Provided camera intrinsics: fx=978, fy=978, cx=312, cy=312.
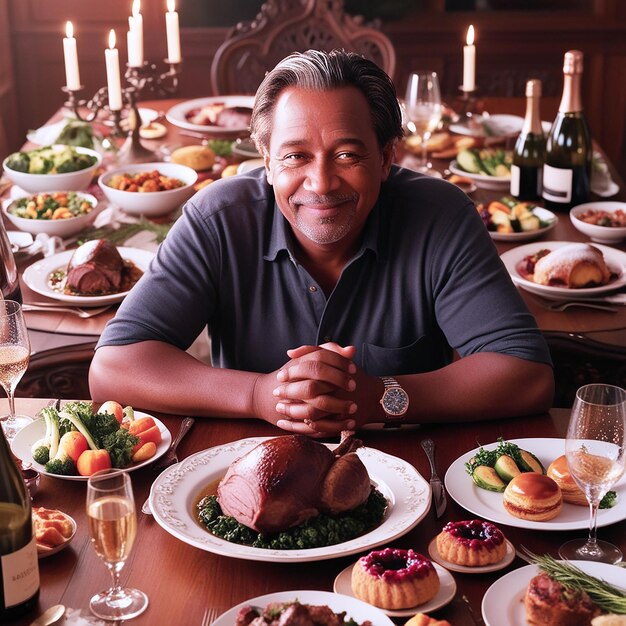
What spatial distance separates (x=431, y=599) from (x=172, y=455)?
587mm

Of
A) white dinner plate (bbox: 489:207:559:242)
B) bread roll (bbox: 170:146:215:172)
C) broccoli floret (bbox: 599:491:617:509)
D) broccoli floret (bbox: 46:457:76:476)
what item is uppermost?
bread roll (bbox: 170:146:215:172)

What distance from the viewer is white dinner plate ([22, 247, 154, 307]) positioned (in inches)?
96.7

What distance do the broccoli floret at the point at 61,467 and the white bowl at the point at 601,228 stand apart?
70.9 inches

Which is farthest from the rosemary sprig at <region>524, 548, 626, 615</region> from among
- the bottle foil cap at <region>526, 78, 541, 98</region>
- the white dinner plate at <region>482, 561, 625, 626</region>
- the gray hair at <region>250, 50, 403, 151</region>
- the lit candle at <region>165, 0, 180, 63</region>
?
the lit candle at <region>165, 0, 180, 63</region>

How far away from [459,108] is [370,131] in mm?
2245

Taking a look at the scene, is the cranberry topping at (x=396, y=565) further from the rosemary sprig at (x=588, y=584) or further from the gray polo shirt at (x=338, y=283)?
the gray polo shirt at (x=338, y=283)

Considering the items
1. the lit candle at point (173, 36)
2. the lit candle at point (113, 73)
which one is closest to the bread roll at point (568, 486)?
the lit candle at point (113, 73)

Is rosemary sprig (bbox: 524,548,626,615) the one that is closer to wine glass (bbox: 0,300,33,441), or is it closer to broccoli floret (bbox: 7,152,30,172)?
wine glass (bbox: 0,300,33,441)

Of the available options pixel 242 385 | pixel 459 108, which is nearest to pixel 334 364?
pixel 242 385

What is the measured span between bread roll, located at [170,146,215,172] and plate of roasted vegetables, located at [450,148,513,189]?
2.83 ft

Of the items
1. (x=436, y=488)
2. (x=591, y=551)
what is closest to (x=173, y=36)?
(x=436, y=488)

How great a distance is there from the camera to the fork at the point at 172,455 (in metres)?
1.52

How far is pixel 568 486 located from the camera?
4.93 feet

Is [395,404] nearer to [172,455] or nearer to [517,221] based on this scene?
[172,455]
